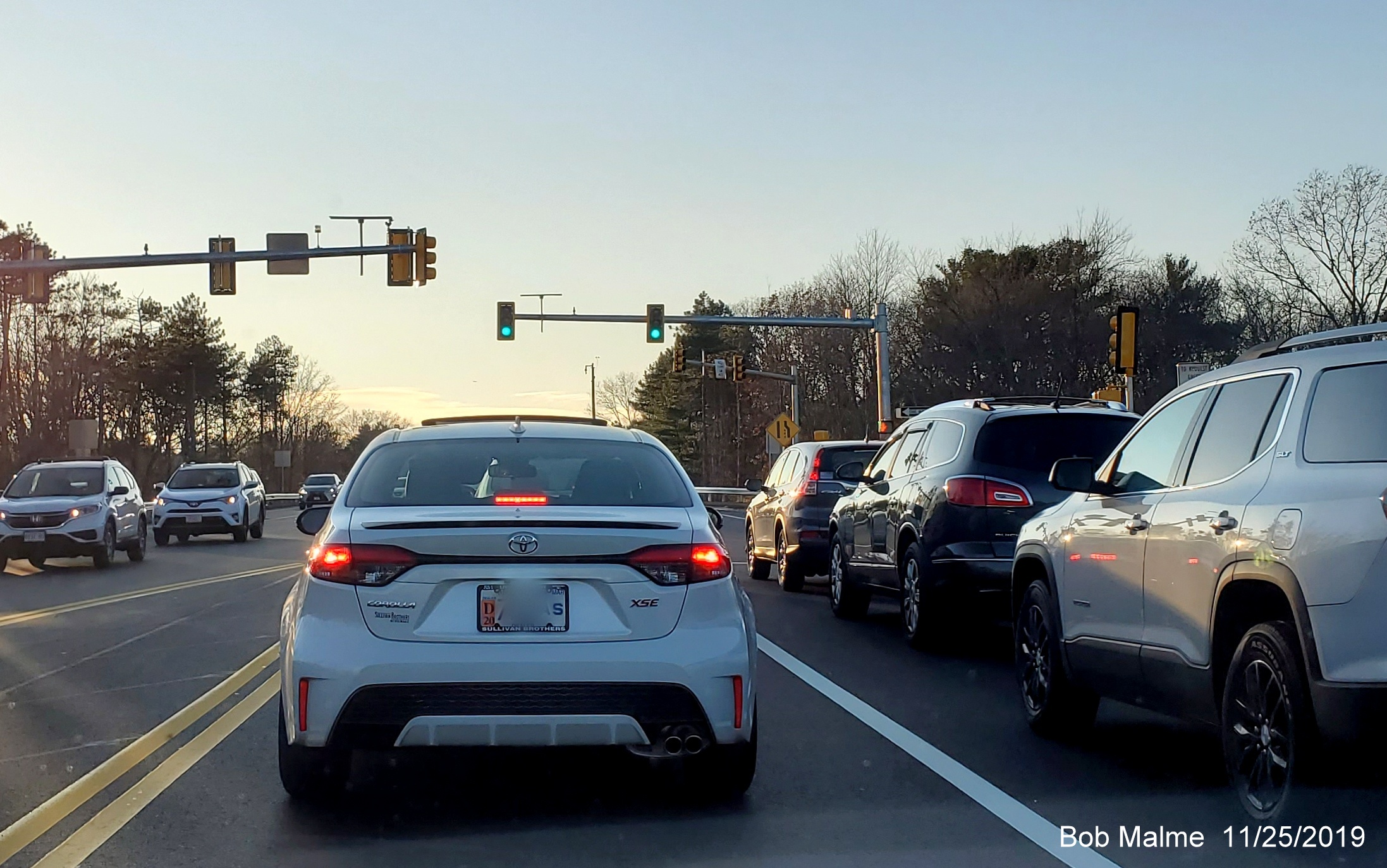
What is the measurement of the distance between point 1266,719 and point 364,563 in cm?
337

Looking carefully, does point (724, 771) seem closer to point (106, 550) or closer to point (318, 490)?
point (106, 550)

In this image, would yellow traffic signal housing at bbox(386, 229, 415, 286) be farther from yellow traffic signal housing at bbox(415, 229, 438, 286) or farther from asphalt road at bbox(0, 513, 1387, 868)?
asphalt road at bbox(0, 513, 1387, 868)

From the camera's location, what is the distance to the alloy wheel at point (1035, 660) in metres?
7.76

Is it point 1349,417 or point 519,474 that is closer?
point 1349,417

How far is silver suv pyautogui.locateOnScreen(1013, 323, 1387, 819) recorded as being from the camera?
194 inches

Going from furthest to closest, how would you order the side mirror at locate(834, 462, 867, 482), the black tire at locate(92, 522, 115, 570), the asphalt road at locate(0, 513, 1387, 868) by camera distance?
the black tire at locate(92, 522, 115, 570)
the side mirror at locate(834, 462, 867, 482)
the asphalt road at locate(0, 513, 1387, 868)

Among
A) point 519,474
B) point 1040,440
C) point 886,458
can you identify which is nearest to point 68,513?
point 886,458

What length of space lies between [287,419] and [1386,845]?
12513cm

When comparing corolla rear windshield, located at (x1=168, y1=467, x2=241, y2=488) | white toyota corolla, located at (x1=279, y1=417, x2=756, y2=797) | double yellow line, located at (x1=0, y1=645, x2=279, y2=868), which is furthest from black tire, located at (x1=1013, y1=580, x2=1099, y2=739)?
corolla rear windshield, located at (x1=168, y1=467, x2=241, y2=488)

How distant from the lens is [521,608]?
5.62 metres

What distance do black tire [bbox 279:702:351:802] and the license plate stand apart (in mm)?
868

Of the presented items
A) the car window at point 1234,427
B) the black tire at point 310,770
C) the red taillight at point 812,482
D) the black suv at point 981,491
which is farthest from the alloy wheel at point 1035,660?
the red taillight at point 812,482

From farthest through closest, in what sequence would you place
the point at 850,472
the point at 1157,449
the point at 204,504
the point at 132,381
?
1. the point at 132,381
2. the point at 204,504
3. the point at 850,472
4. the point at 1157,449

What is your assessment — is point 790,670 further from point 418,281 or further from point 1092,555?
point 418,281
